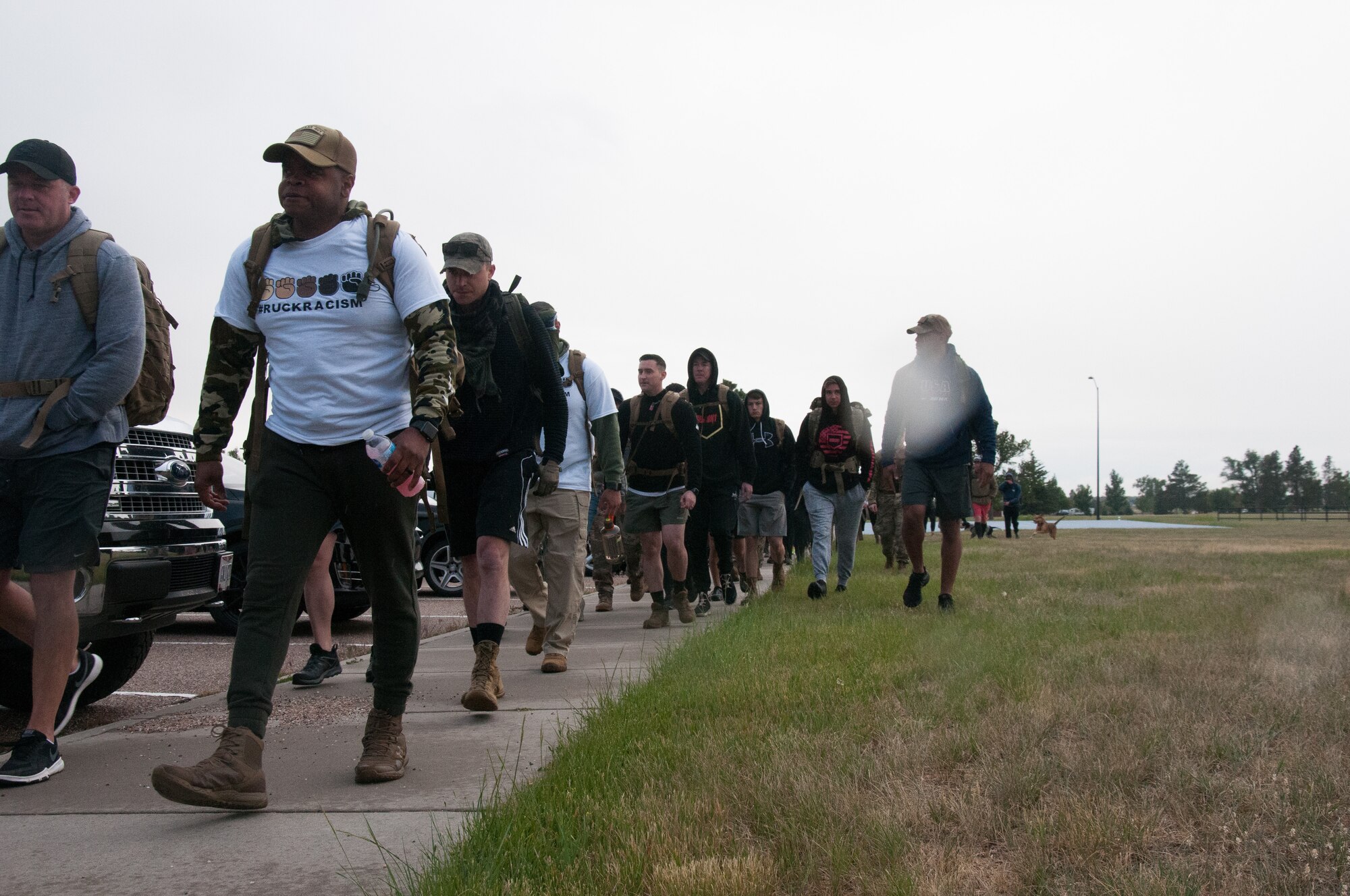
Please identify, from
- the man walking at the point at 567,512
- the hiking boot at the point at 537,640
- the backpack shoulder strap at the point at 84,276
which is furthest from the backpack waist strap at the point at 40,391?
the hiking boot at the point at 537,640

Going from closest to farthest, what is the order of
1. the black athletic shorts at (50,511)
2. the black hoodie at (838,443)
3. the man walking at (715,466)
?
1. the black athletic shorts at (50,511)
2. the black hoodie at (838,443)
3. the man walking at (715,466)

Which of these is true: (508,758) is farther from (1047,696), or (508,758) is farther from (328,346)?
(1047,696)

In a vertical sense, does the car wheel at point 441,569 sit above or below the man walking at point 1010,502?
below

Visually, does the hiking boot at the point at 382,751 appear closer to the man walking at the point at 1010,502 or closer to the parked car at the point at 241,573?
the parked car at the point at 241,573

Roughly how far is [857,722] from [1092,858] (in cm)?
141

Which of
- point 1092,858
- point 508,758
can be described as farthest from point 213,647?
point 1092,858

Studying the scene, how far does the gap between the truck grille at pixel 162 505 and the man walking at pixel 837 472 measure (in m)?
5.43

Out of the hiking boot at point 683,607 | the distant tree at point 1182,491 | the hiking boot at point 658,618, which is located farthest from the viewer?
the distant tree at point 1182,491

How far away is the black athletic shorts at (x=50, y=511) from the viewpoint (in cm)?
373

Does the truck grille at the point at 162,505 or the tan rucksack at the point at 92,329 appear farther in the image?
the truck grille at the point at 162,505

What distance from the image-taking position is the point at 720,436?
10055mm

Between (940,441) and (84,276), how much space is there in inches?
226

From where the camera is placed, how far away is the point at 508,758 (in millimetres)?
3803

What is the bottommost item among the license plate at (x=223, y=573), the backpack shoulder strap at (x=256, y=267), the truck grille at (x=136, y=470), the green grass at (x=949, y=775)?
the green grass at (x=949, y=775)
